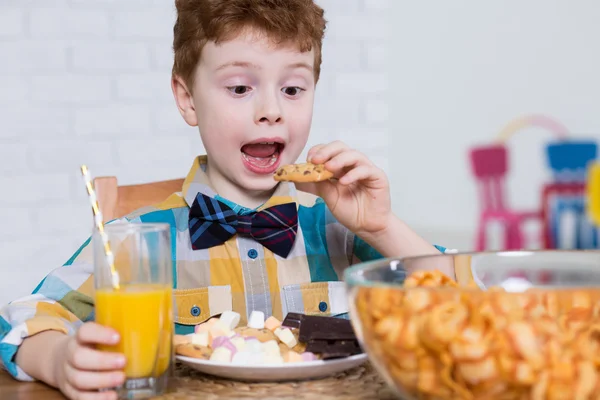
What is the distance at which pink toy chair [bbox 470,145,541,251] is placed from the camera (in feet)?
12.2

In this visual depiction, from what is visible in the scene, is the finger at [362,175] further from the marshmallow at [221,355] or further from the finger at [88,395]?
the finger at [88,395]

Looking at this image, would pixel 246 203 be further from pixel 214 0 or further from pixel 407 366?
pixel 407 366

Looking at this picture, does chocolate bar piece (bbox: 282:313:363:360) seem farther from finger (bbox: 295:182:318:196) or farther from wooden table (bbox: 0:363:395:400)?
finger (bbox: 295:182:318:196)

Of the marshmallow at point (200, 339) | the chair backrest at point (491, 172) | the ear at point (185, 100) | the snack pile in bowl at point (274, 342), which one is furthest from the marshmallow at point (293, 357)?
the chair backrest at point (491, 172)

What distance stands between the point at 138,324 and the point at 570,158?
2.70 metres

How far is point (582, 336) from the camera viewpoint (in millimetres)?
632

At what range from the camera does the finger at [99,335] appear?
31.0 inches

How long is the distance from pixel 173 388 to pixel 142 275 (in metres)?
0.13

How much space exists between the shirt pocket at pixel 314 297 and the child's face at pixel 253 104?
0.19 m

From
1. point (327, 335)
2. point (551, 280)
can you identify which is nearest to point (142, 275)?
point (327, 335)

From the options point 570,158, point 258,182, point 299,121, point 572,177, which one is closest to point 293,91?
point 299,121

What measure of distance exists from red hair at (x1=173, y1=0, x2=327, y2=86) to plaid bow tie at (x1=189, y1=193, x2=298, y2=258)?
0.26 m

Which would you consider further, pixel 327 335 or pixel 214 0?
pixel 214 0

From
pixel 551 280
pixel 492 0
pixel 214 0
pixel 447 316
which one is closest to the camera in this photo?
pixel 447 316
